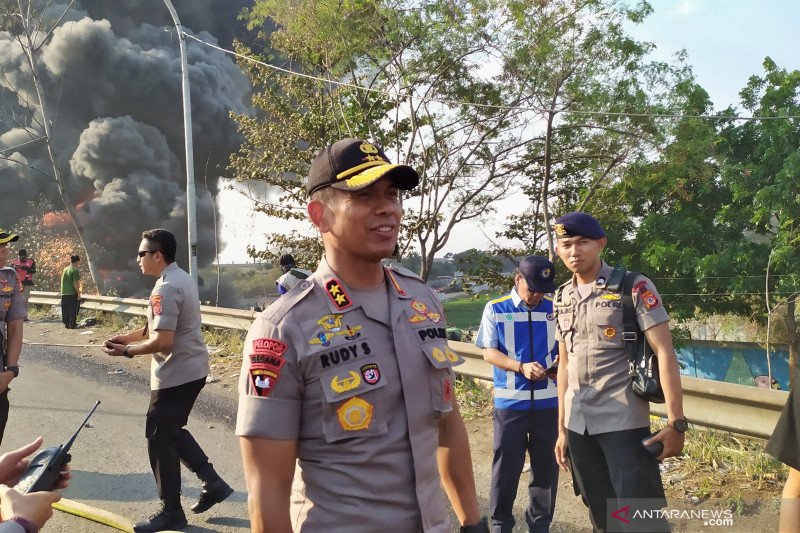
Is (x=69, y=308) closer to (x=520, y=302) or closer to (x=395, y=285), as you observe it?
(x=520, y=302)

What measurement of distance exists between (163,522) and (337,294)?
3.06m

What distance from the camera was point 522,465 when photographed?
407 cm

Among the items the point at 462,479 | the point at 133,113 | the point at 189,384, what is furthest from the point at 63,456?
the point at 133,113

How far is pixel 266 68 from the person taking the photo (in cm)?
1425

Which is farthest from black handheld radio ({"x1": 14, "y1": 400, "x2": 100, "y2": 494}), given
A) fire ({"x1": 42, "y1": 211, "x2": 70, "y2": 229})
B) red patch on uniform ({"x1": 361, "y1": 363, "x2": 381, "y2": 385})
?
fire ({"x1": 42, "y1": 211, "x2": 70, "y2": 229})

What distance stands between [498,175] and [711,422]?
861 cm

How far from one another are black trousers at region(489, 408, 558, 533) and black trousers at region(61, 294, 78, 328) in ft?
40.6

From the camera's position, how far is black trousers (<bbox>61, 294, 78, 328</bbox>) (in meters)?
13.9

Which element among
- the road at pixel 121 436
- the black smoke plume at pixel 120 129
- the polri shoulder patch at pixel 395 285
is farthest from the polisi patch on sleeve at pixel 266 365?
the black smoke plume at pixel 120 129

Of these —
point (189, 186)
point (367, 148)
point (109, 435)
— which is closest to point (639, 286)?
point (367, 148)

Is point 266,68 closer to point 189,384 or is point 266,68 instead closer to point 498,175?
point 498,175

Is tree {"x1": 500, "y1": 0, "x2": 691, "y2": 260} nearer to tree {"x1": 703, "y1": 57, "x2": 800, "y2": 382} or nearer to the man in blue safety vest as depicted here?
the man in blue safety vest

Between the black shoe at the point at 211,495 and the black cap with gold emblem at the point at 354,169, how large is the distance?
3.19 meters

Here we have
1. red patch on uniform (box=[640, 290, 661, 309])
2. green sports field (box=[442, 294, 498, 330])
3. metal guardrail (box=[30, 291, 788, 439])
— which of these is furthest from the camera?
green sports field (box=[442, 294, 498, 330])
